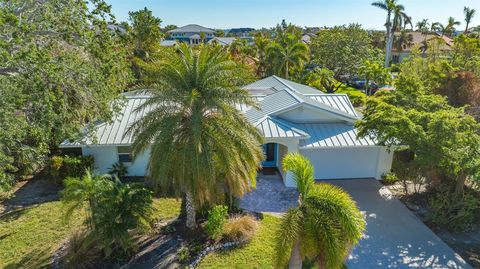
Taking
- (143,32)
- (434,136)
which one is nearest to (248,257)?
(434,136)

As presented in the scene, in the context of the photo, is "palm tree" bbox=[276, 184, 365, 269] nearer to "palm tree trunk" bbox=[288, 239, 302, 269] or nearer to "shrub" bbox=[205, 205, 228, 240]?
"palm tree trunk" bbox=[288, 239, 302, 269]

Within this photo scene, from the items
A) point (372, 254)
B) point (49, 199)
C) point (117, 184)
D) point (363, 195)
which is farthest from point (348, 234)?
point (49, 199)

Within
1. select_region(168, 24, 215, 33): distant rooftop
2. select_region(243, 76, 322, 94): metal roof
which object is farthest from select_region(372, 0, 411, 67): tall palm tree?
select_region(168, 24, 215, 33): distant rooftop

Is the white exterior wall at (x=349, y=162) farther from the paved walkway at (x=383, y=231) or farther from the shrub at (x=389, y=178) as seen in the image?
the paved walkway at (x=383, y=231)

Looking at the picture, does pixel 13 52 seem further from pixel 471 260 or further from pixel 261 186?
pixel 471 260

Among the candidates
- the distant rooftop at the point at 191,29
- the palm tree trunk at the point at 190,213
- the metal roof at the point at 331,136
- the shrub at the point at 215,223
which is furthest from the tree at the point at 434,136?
the distant rooftop at the point at 191,29

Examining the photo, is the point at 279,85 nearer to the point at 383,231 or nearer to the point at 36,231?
the point at 383,231
